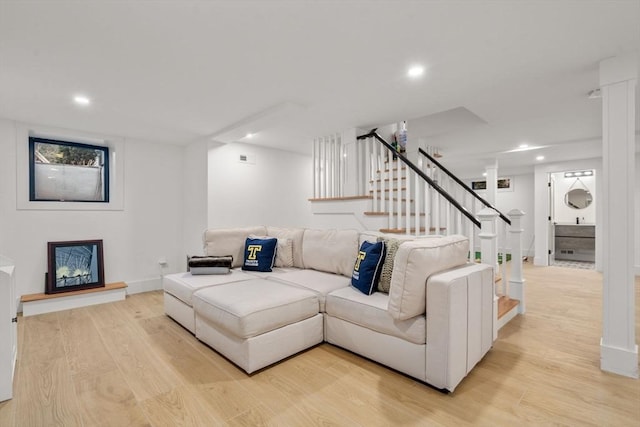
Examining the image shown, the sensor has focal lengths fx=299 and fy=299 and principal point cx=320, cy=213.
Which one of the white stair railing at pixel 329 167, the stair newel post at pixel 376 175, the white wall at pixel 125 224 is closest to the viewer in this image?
the white wall at pixel 125 224

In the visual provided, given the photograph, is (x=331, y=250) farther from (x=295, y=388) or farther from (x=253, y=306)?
(x=295, y=388)

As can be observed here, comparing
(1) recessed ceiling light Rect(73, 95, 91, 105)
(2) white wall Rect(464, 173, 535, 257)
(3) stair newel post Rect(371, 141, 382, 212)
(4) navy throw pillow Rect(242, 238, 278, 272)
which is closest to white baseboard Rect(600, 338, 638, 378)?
(3) stair newel post Rect(371, 141, 382, 212)

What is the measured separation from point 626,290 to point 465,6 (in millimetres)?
2260

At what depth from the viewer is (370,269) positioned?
256 cm

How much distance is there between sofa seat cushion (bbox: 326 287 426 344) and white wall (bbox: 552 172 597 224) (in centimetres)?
747

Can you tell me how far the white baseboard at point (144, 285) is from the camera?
4.44 meters

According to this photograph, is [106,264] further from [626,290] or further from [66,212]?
[626,290]

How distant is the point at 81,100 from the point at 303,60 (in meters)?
2.37

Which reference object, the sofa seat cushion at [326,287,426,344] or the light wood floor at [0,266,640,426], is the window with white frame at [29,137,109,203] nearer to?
the light wood floor at [0,266,640,426]

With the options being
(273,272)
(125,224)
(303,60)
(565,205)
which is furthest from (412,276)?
(565,205)

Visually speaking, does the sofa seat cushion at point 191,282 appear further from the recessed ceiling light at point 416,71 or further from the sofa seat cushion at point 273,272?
the recessed ceiling light at point 416,71

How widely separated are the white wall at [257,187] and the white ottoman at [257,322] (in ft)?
6.57

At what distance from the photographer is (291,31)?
1881mm

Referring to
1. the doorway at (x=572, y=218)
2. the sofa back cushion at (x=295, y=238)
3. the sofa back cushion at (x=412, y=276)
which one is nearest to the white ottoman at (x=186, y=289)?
the sofa back cushion at (x=295, y=238)
